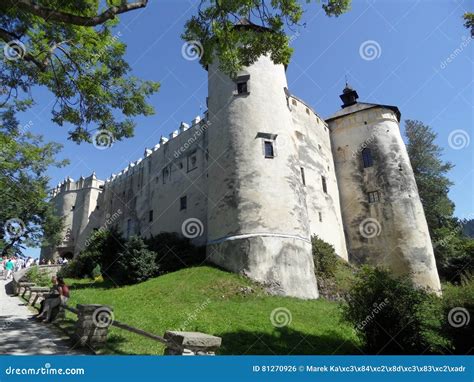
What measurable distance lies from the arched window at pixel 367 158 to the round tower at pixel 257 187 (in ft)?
37.5

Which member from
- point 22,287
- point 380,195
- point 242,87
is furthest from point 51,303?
point 380,195

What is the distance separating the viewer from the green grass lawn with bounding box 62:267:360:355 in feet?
32.8

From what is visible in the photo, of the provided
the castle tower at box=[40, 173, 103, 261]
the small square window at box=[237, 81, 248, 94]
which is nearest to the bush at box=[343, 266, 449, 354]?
the small square window at box=[237, 81, 248, 94]

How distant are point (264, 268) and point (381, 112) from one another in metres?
21.6

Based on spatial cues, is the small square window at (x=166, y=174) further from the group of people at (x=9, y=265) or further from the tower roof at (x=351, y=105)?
the tower roof at (x=351, y=105)

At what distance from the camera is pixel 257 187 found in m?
19.5

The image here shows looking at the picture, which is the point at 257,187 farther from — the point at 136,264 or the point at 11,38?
the point at 11,38

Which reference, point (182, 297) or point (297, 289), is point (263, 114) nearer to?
point (297, 289)

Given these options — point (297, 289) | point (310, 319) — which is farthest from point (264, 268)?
point (310, 319)

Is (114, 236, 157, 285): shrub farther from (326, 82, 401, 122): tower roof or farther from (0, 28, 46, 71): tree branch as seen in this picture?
(326, 82, 401, 122): tower roof

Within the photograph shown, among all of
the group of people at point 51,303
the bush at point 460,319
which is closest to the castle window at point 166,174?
the group of people at point 51,303

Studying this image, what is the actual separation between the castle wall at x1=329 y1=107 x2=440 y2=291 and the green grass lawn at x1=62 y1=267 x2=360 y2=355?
12.0m

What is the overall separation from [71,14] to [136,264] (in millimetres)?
14994

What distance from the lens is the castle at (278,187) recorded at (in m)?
18.8
